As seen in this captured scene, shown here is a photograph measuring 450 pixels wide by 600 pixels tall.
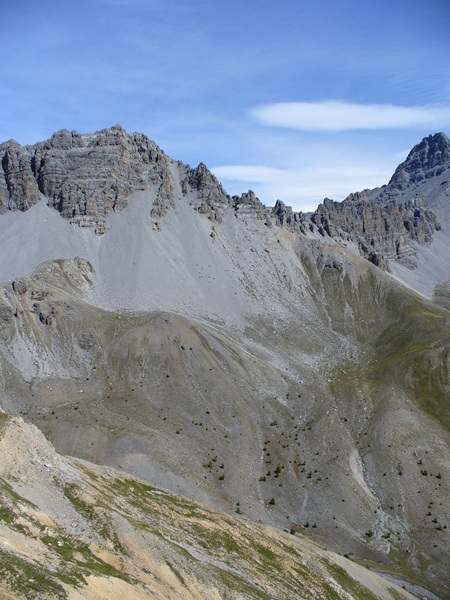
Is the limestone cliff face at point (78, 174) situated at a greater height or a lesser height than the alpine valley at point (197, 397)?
greater

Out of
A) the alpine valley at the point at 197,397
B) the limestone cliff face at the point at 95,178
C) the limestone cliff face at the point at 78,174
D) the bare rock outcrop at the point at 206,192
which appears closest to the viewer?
the alpine valley at the point at 197,397

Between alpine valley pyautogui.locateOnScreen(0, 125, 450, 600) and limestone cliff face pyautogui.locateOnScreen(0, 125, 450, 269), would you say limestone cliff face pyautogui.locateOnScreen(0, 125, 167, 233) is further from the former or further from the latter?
alpine valley pyautogui.locateOnScreen(0, 125, 450, 600)

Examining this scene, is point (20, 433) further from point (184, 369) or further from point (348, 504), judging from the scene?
point (184, 369)

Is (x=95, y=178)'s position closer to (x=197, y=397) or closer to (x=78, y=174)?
(x=78, y=174)

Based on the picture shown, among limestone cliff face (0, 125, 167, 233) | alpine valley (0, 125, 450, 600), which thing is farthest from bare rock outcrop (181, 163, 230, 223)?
limestone cliff face (0, 125, 167, 233)

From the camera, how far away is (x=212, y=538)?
45062 millimetres

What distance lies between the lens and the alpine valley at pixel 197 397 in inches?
1470

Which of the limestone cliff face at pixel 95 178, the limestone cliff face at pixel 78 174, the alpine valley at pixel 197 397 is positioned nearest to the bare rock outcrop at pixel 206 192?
the limestone cliff face at pixel 95 178

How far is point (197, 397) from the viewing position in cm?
9794

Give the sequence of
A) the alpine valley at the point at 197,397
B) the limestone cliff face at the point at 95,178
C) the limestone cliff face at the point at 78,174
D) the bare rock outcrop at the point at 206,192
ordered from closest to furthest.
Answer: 1. the alpine valley at the point at 197,397
2. the limestone cliff face at the point at 78,174
3. the limestone cliff face at the point at 95,178
4. the bare rock outcrop at the point at 206,192

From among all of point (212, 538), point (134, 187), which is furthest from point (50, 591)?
point (134, 187)

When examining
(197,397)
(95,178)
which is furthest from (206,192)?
(197,397)

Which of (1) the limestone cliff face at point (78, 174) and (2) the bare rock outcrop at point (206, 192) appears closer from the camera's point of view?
(1) the limestone cliff face at point (78, 174)

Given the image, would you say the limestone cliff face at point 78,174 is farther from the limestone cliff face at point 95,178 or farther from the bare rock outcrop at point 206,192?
the bare rock outcrop at point 206,192
